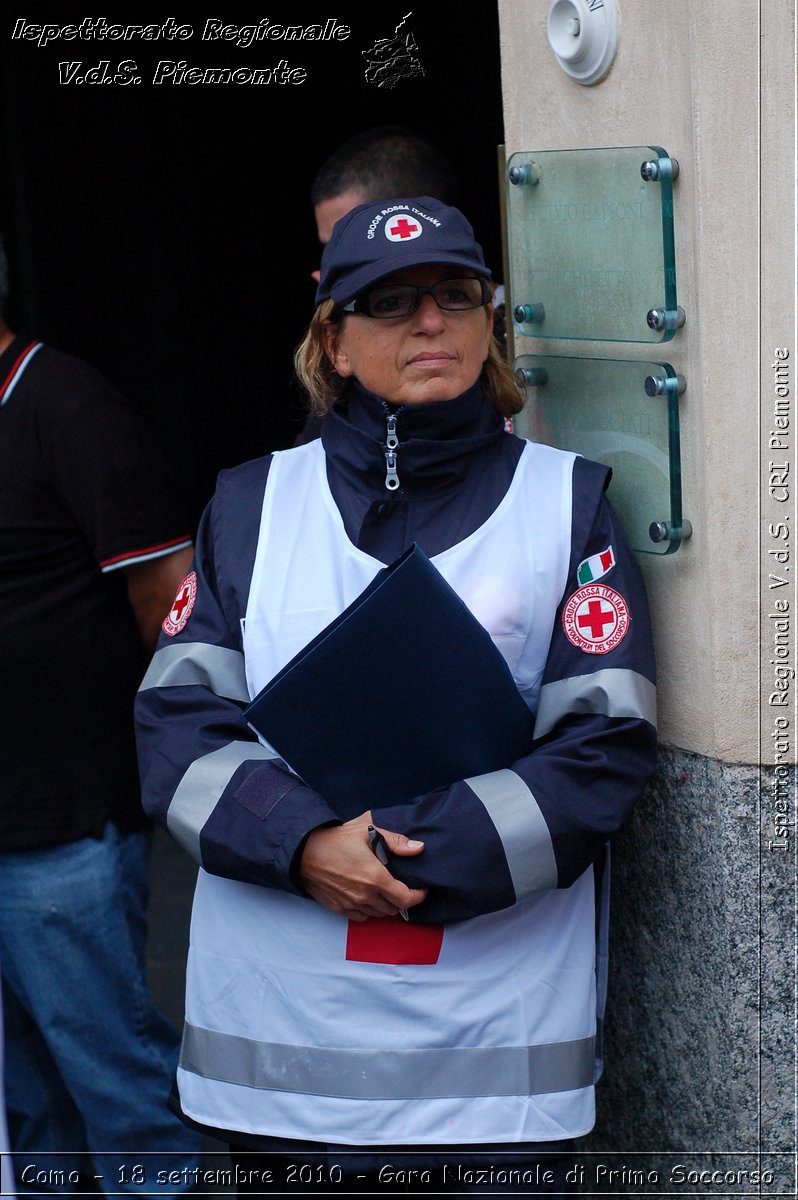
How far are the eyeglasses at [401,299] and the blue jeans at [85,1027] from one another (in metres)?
1.30

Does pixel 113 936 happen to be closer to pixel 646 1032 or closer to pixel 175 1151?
pixel 175 1151

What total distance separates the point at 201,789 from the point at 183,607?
36 cm

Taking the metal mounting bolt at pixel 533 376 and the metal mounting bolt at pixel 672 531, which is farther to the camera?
the metal mounting bolt at pixel 533 376

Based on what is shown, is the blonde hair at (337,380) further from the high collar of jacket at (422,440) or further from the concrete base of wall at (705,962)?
the concrete base of wall at (705,962)

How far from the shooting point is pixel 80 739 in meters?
3.07

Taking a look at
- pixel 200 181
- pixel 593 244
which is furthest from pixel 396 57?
pixel 593 244

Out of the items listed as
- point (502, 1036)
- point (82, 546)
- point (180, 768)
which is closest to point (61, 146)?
point (82, 546)

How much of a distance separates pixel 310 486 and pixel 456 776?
57cm

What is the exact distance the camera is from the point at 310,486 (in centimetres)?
249

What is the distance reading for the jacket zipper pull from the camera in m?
2.35

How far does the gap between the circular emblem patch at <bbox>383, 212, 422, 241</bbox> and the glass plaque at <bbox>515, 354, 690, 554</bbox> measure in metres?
0.45

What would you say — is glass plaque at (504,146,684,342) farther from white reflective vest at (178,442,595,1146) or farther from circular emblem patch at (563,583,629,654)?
circular emblem patch at (563,583,629,654)

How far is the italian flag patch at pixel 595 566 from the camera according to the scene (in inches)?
91.6

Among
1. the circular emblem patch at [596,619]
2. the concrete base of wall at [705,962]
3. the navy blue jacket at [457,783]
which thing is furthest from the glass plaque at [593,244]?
the concrete base of wall at [705,962]
